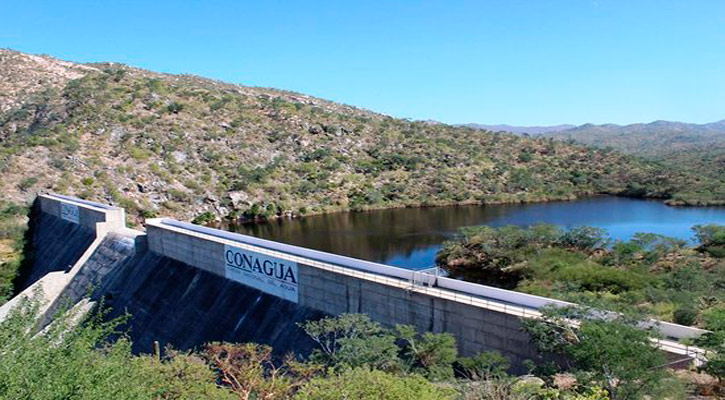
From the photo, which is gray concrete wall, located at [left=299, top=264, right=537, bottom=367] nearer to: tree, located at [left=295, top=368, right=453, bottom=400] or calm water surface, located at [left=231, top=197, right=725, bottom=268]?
tree, located at [left=295, top=368, right=453, bottom=400]

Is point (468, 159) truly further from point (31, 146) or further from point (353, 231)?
point (31, 146)

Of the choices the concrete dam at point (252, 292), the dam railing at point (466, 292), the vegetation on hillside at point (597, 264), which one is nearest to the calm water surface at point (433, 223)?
the vegetation on hillside at point (597, 264)

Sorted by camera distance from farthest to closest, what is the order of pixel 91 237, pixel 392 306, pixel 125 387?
pixel 91 237 → pixel 392 306 → pixel 125 387

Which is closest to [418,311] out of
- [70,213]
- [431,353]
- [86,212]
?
[431,353]

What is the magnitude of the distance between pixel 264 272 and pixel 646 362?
13599mm

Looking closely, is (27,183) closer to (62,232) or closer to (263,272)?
(62,232)

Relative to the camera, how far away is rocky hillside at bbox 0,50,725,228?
5297 cm

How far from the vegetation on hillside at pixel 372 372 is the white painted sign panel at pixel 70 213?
2695cm

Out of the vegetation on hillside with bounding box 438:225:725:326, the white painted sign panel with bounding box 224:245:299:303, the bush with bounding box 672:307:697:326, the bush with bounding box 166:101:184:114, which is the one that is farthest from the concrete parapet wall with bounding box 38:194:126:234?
the bush with bounding box 672:307:697:326

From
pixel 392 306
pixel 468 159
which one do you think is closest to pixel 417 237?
pixel 392 306

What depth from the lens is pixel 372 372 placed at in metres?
9.73

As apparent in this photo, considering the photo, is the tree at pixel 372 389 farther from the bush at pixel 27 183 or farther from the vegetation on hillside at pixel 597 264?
the bush at pixel 27 183

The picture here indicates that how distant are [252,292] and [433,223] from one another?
108 ft

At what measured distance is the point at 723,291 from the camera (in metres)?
20.0
